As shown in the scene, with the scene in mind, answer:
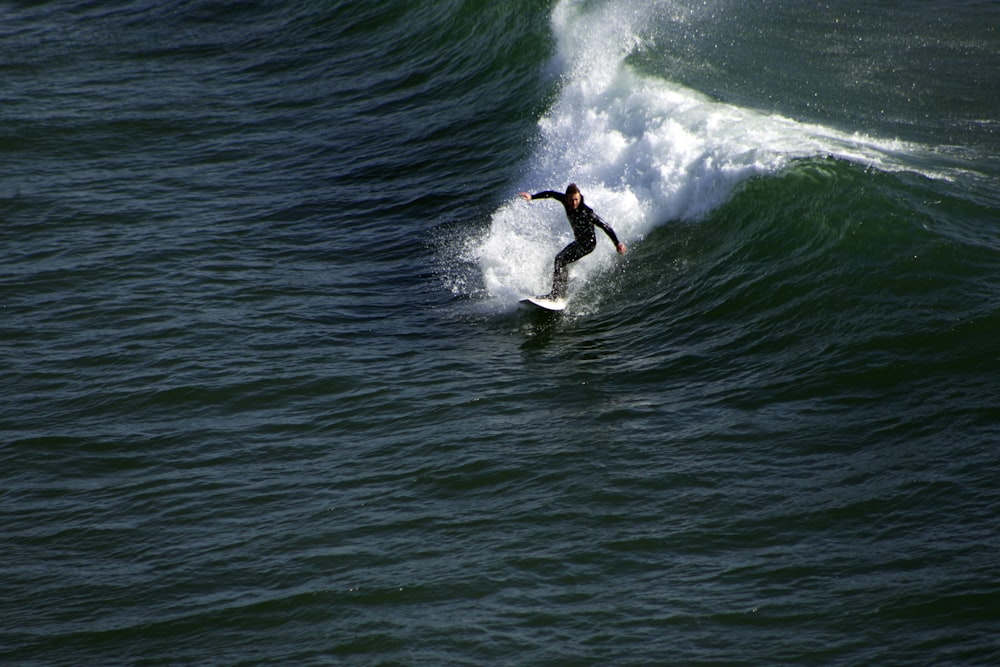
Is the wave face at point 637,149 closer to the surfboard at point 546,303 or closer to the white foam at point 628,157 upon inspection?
the white foam at point 628,157

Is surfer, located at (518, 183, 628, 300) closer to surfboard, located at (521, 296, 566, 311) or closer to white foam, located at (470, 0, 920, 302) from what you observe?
surfboard, located at (521, 296, 566, 311)

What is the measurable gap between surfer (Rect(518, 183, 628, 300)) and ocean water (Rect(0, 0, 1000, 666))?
1.94 feet

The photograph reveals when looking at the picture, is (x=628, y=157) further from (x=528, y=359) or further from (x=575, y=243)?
(x=528, y=359)

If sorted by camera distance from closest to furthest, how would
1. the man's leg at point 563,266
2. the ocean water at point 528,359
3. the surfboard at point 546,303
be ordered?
the ocean water at point 528,359
the surfboard at point 546,303
the man's leg at point 563,266

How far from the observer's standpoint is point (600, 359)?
1365cm

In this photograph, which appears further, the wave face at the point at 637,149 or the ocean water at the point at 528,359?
the wave face at the point at 637,149

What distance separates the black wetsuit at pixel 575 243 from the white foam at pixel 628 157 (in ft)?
2.39

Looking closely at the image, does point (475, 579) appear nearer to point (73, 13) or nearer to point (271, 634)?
point (271, 634)

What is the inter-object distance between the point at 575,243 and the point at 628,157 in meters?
3.50

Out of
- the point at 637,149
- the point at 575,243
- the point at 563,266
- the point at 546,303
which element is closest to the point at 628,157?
the point at 637,149

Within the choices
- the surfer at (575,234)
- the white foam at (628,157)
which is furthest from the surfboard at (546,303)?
the white foam at (628,157)

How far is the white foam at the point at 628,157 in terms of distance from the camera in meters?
16.5

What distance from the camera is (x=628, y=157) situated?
60.6ft

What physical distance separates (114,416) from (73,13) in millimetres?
23518
